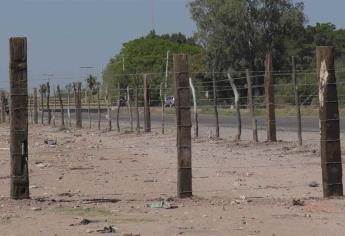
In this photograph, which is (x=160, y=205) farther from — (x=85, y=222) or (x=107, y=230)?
(x=107, y=230)

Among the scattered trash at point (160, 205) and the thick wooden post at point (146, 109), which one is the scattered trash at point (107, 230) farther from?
the thick wooden post at point (146, 109)

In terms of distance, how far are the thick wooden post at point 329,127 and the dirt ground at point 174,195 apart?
310mm

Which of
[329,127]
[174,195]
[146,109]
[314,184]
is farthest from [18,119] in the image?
[146,109]

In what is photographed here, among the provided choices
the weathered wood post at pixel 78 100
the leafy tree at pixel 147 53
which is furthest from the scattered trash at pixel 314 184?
the leafy tree at pixel 147 53

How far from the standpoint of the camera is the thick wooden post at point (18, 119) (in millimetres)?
10039

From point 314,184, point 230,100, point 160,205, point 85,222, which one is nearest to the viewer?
point 85,222

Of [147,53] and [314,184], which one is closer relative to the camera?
[314,184]

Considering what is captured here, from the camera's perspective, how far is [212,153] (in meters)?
18.0

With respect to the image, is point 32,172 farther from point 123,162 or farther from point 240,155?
point 240,155

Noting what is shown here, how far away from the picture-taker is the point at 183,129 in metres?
10.2

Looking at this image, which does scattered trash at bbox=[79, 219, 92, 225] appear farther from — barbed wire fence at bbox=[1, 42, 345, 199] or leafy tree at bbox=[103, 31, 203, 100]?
leafy tree at bbox=[103, 31, 203, 100]

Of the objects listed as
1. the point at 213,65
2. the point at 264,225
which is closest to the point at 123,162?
the point at 264,225

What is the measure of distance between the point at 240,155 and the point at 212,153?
1.01 m

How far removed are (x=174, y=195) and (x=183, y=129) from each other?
1.12m
